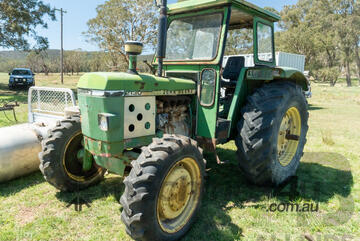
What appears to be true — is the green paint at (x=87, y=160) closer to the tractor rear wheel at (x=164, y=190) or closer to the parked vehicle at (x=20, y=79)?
the tractor rear wheel at (x=164, y=190)

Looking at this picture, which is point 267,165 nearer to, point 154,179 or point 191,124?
point 191,124

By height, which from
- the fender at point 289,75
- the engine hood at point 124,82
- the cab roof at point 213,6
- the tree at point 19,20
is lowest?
the engine hood at point 124,82

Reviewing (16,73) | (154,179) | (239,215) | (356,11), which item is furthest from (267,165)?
(356,11)

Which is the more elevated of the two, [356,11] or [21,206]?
[356,11]

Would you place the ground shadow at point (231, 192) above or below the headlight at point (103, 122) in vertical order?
below

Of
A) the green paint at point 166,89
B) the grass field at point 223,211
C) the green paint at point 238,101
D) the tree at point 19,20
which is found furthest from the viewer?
the tree at point 19,20

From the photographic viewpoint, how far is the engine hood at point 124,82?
2590 millimetres

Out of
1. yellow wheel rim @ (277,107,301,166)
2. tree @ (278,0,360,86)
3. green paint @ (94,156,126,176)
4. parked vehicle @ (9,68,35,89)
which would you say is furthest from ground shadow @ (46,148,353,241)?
tree @ (278,0,360,86)

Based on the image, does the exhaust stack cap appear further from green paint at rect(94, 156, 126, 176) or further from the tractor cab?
green paint at rect(94, 156, 126, 176)

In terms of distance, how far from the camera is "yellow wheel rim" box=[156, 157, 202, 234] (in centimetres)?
259

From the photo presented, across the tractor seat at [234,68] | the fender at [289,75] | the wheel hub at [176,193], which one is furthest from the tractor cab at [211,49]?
the wheel hub at [176,193]

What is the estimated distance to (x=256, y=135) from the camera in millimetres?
3371

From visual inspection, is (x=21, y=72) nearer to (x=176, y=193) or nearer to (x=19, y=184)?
(x=19, y=184)

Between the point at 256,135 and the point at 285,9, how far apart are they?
44813 millimetres
